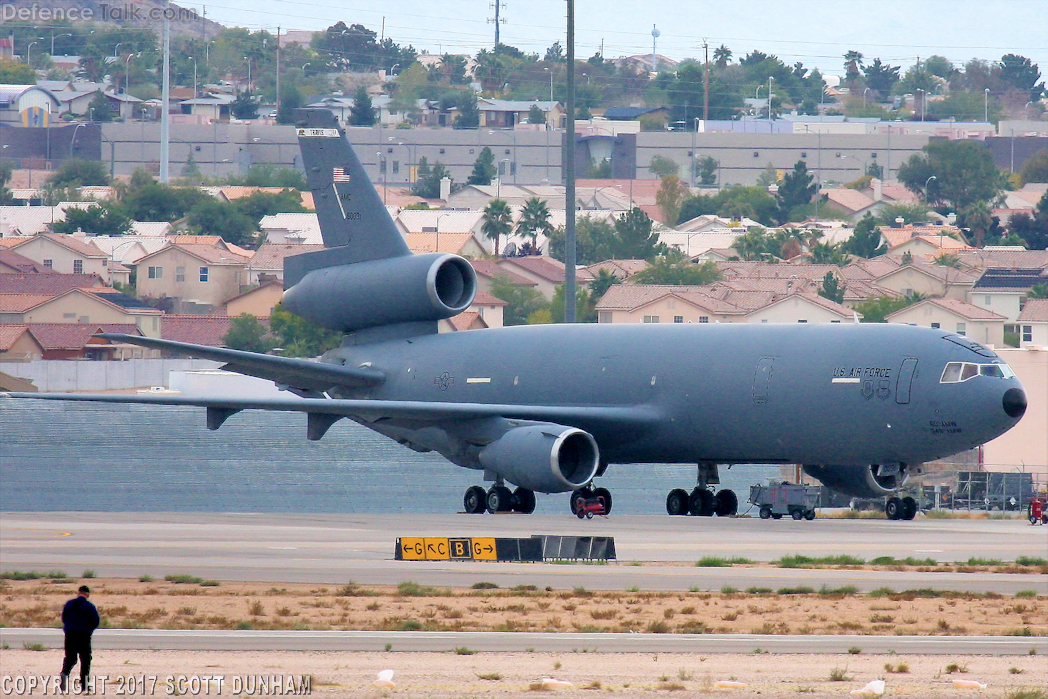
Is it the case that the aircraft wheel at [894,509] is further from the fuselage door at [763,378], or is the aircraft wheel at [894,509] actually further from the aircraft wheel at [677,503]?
the fuselage door at [763,378]

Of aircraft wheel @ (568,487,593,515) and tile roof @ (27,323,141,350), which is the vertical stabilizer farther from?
tile roof @ (27,323,141,350)

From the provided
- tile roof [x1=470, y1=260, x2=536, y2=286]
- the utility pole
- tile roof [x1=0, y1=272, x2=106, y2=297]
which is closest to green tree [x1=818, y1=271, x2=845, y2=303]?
tile roof [x1=470, y1=260, x2=536, y2=286]

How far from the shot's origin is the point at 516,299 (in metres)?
121

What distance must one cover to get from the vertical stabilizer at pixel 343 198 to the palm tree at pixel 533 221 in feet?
→ 357

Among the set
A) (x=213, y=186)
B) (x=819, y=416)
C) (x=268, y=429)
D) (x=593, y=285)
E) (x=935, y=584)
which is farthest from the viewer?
(x=213, y=186)

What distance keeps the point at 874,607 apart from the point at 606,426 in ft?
61.1

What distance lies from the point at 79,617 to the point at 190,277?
114m

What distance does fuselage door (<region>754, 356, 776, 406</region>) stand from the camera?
39.5 meters

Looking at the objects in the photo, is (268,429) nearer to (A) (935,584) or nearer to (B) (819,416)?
(B) (819,416)

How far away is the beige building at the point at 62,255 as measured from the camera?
13188 centimetres

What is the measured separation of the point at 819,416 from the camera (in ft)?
127

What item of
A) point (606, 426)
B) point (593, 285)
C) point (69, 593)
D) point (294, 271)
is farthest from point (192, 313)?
point (69, 593)

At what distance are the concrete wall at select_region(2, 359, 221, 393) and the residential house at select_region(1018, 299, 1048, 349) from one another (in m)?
55.0

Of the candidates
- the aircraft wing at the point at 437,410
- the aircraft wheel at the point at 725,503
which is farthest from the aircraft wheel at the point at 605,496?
the aircraft wheel at the point at 725,503
